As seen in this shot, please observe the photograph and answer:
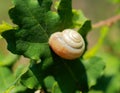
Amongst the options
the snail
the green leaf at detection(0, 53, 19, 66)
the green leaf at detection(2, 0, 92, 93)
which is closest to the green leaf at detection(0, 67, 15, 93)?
the green leaf at detection(0, 53, 19, 66)

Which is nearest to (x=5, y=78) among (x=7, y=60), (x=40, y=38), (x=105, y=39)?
(x=7, y=60)

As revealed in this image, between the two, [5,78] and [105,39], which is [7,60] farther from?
[105,39]

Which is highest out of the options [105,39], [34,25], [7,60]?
[34,25]

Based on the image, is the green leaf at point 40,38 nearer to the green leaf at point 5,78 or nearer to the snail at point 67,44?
the snail at point 67,44

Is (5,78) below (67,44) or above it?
below

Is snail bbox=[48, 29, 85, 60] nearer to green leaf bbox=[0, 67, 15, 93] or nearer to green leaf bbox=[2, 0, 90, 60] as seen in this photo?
green leaf bbox=[2, 0, 90, 60]

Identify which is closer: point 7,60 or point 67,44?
point 67,44

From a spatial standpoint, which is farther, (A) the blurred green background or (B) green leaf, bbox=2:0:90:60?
(A) the blurred green background
